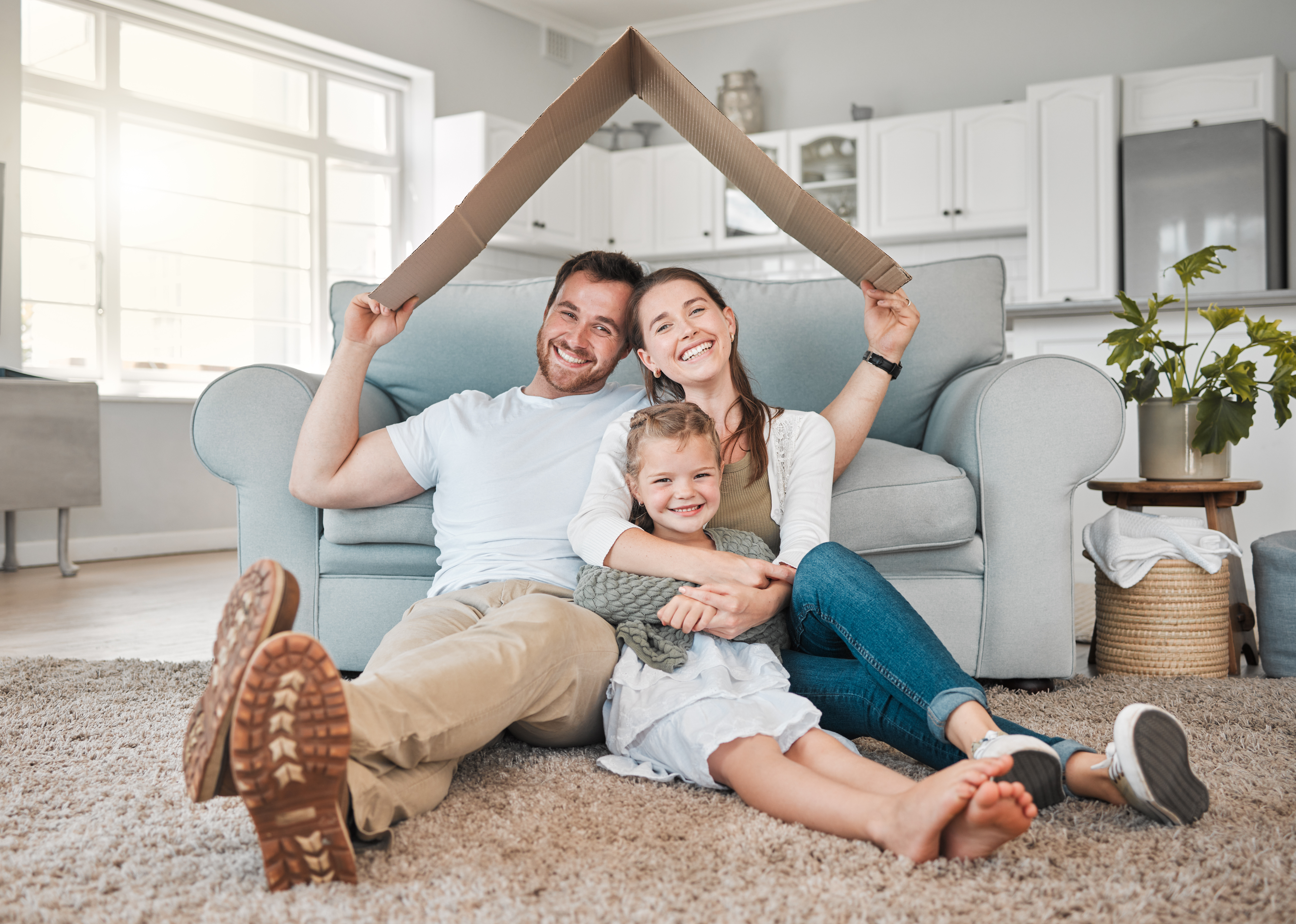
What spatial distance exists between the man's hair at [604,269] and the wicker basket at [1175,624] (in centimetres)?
117

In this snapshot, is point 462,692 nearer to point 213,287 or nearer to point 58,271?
point 58,271

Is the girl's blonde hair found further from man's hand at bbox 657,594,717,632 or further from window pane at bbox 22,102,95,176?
window pane at bbox 22,102,95,176

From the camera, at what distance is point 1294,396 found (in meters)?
2.23

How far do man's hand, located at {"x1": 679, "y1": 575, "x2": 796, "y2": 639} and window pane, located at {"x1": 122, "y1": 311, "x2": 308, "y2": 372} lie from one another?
4.21 m

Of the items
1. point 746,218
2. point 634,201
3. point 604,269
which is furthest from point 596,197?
point 604,269

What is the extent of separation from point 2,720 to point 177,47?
4.13m

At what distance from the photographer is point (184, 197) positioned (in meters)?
4.86

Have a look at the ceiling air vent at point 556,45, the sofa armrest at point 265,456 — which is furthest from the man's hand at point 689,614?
the ceiling air vent at point 556,45

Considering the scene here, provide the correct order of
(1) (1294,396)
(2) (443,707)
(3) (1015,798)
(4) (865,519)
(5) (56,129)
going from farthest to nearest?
1. (5) (56,129)
2. (1) (1294,396)
3. (4) (865,519)
4. (2) (443,707)
5. (3) (1015,798)

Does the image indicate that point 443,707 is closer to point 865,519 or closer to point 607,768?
point 607,768

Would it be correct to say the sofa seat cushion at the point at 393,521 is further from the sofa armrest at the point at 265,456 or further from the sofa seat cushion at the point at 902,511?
the sofa seat cushion at the point at 902,511

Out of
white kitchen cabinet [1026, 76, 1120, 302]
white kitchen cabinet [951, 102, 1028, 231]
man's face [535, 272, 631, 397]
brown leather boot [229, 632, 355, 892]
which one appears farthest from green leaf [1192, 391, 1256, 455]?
white kitchen cabinet [951, 102, 1028, 231]

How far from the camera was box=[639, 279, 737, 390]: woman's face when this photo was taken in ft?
5.08

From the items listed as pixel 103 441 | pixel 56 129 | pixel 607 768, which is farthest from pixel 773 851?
pixel 56 129
